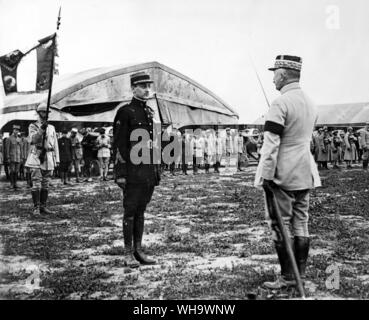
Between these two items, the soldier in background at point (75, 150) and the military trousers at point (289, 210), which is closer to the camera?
the military trousers at point (289, 210)

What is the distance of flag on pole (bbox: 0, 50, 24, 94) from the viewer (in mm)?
6180

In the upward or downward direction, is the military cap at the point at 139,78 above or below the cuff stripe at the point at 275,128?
above

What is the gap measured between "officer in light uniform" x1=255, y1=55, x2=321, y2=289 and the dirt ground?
395 millimetres

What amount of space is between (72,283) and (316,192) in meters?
7.38

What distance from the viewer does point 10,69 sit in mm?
6332

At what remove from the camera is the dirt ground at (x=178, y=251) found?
403 centimetres

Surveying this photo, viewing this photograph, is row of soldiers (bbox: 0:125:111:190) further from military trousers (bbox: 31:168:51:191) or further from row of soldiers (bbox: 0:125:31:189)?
military trousers (bbox: 31:168:51:191)

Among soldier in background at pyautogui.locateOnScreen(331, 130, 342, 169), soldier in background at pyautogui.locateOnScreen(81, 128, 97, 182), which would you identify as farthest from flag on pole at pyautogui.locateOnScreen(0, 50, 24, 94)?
soldier in background at pyautogui.locateOnScreen(331, 130, 342, 169)

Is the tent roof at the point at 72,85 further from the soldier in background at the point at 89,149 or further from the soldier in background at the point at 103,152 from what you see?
the soldier in background at the point at 103,152

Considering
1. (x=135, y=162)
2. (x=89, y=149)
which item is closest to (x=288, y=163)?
(x=135, y=162)

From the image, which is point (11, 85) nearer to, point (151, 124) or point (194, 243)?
point (151, 124)

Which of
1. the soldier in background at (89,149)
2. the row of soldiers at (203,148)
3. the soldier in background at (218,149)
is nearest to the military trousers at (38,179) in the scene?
the soldier in background at (89,149)

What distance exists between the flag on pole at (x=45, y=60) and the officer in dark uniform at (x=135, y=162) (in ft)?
8.54

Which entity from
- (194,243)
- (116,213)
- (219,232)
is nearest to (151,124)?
(194,243)
